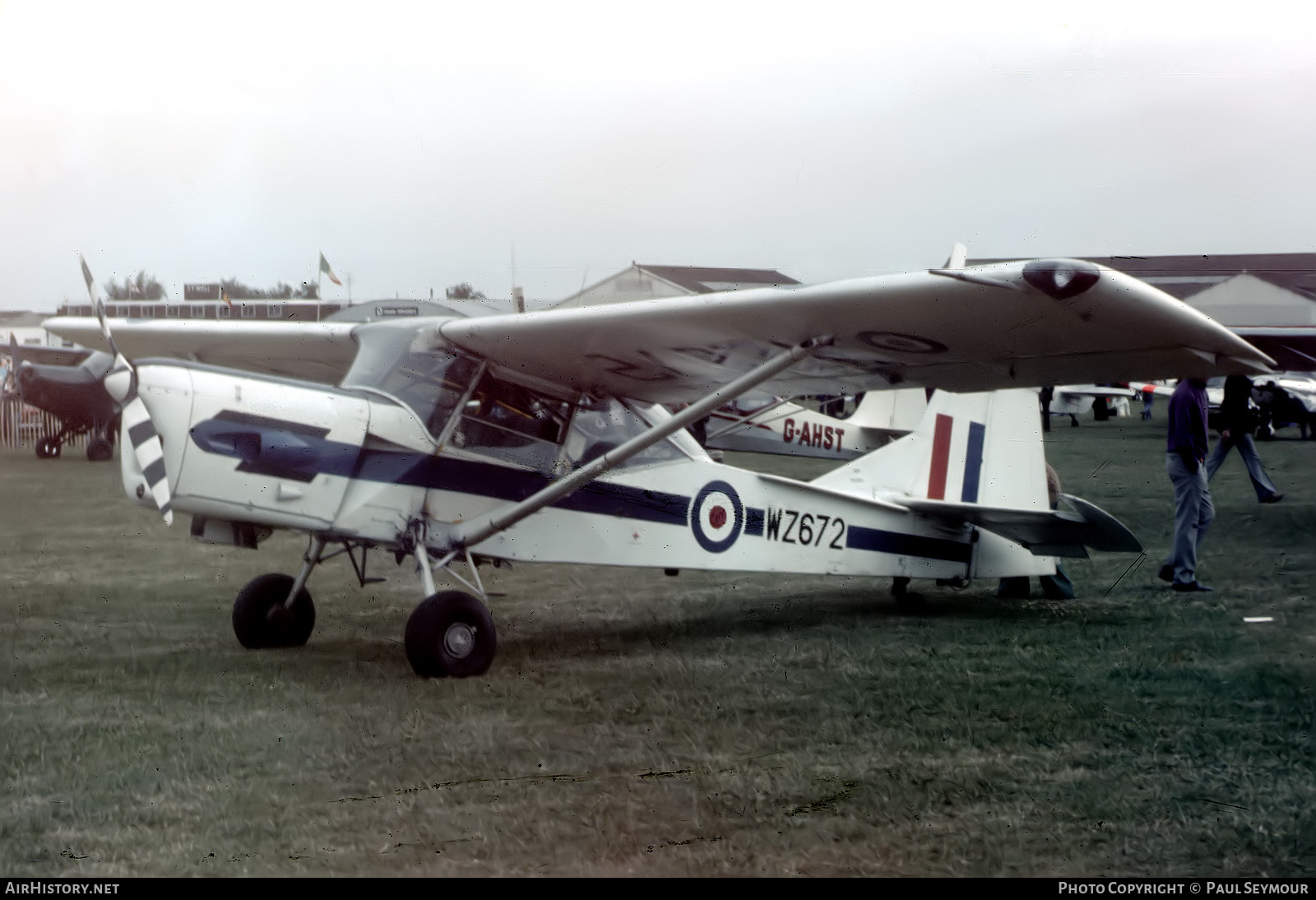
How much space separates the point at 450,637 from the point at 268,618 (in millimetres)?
1326

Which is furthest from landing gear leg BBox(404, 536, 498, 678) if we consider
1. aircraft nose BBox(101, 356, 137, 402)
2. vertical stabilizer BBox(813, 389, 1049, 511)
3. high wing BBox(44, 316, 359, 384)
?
vertical stabilizer BBox(813, 389, 1049, 511)

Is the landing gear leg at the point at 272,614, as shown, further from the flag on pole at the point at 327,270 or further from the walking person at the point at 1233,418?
the walking person at the point at 1233,418

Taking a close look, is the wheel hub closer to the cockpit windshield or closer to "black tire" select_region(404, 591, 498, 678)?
"black tire" select_region(404, 591, 498, 678)

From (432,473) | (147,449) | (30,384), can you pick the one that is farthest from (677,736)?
(30,384)

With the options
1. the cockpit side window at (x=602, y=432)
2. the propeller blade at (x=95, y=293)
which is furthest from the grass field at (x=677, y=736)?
the propeller blade at (x=95, y=293)

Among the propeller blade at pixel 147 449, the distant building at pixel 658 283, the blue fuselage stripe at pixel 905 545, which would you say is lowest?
the blue fuselage stripe at pixel 905 545

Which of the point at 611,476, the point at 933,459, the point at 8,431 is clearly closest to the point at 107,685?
the point at 611,476

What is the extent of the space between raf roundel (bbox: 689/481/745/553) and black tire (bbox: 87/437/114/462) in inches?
648

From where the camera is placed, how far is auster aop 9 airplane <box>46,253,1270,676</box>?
5137 millimetres

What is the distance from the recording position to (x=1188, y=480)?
8.76 metres

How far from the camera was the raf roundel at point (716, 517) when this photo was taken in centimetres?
700

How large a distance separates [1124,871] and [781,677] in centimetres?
273

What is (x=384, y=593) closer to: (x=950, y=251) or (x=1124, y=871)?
(x=950, y=251)

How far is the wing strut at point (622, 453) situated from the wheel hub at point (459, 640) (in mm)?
526
